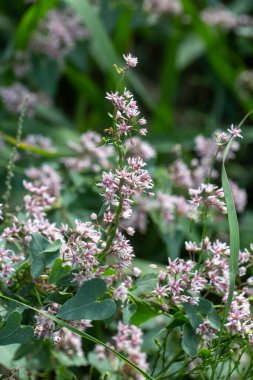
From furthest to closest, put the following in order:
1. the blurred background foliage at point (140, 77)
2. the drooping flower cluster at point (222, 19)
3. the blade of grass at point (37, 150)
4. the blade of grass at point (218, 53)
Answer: the drooping flower cluster at point (222, 19)
the blade of grass at point (218, 53)
the blurred background foliage at point (140, 77)
the blade of grass at point (37, 150)

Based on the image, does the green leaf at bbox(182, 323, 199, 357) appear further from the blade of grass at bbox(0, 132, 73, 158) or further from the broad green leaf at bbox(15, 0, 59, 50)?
the broad green leaf at bbox(15, 0, 59, 50)

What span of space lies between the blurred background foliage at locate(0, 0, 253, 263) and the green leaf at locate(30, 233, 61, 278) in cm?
78

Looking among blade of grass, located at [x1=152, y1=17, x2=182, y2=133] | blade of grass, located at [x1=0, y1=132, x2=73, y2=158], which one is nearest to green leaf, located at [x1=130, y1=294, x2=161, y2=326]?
blade of grass, located at [x1=0, y1=132, x2=73, y2=158]

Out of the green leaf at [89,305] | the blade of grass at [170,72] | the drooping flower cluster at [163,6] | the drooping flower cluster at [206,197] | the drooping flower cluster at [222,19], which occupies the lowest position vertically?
the green leaf at [89,305]

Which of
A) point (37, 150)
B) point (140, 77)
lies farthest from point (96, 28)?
point (140, 77)

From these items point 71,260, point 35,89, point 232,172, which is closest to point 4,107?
point 35,89

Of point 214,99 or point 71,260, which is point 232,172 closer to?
point 214,99

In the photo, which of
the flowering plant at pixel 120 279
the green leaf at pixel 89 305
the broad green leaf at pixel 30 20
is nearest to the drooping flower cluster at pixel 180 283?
the flowering plant at pixel 120 279

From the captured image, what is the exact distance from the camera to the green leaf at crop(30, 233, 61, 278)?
135 cm

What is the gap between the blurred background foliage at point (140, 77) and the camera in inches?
102

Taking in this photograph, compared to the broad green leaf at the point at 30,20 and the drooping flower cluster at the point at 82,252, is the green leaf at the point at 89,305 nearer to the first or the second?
the drooping flower cluster at the point at 82,252

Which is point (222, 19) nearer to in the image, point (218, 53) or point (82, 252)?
point (218, 53)

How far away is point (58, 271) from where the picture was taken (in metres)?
1.31

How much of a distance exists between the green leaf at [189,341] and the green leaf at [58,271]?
0.25m
